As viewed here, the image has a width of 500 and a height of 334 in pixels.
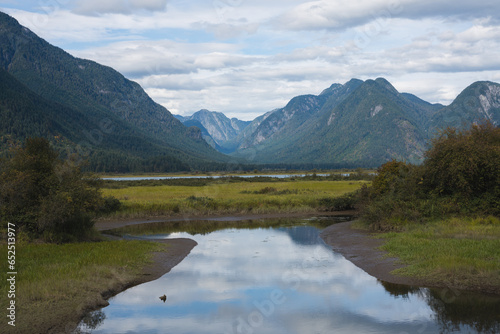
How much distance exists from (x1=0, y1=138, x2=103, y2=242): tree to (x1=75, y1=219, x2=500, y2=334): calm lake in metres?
8.56

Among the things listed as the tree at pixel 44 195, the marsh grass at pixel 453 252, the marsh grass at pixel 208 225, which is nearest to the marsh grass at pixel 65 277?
the tree at pixel 44 195

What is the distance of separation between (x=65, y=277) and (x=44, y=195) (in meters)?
12.1

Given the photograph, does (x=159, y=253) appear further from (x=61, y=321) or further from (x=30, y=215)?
(x=61, y=321)

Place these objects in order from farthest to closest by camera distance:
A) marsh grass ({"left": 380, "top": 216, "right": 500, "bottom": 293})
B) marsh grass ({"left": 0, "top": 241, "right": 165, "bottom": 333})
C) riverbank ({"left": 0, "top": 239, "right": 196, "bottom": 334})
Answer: marsh grass ({"left": 380, "top": 216, "right": 500, "bottom": 293}), marsh grass ({"left": 0, "top": 241, "right": 165, "bottom": 333}), riverbank ({"left": 0, "top": 239, "right": 196, "bottom": 334})

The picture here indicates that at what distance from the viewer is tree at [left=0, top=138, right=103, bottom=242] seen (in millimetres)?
26275

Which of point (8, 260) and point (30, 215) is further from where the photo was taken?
point (30, 215)

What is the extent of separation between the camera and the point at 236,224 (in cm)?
4481

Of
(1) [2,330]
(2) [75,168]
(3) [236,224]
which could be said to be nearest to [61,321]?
(1) [2,330]

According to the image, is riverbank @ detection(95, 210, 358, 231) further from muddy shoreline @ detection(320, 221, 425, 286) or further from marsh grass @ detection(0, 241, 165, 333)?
marsh grass @ detection(0, 241, 165, 333)

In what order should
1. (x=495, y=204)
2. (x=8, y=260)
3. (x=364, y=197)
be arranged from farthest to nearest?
(x=364, y=197)
(x=495, y=204)
(x=8, y=260)

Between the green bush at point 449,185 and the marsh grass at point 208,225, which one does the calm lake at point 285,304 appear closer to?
the green bush at point 449,185

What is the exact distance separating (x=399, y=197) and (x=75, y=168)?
24.3 m

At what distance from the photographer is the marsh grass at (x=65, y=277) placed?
14.4 metres

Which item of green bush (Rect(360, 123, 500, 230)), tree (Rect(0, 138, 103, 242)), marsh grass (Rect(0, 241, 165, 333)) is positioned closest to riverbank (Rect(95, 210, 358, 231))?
green bush (Rect(360, 123, 500, 230))
